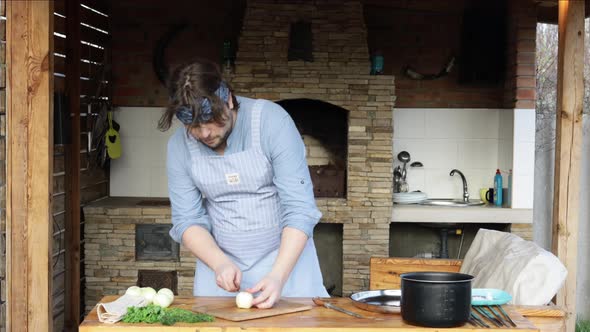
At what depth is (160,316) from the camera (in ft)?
8.52

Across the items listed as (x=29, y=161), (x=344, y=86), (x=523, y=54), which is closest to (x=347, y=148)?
(x=344, y=86)

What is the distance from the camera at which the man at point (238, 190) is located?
2.79m

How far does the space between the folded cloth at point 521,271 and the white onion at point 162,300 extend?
1415 millimetres

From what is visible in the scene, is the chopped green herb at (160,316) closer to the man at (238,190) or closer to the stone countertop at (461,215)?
the man at (238,190)

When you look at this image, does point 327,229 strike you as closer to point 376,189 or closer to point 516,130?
point 376,189

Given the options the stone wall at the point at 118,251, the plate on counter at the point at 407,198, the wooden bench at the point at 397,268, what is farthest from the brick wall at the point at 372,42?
the wooden bench at the point at 397,268

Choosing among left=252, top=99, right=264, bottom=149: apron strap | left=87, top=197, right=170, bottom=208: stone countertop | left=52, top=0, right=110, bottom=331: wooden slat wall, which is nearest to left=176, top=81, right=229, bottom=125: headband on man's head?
left=252, top=99, right=264, bottom=149: apron strap

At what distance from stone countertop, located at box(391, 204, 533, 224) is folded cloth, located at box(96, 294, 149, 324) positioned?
4157 mm

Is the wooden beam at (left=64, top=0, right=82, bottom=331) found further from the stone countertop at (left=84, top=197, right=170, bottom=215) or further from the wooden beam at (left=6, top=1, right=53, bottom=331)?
the wooden beam at (left=6, top=1, right=53, bottom=331)

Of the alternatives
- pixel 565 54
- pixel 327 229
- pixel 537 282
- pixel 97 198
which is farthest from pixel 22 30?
pixel 327 229

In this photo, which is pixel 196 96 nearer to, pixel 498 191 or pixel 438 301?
pixel 438 301

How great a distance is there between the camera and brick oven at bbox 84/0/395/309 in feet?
21.3

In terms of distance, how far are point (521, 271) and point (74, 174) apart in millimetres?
3781

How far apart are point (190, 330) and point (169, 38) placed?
195 inches
